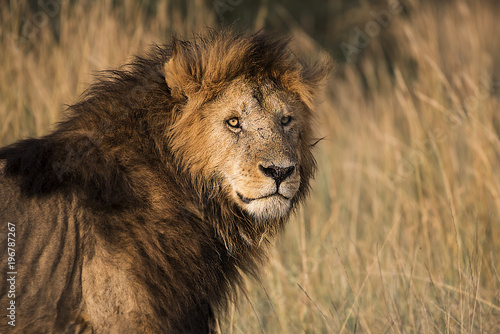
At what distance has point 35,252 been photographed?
8.16 feet

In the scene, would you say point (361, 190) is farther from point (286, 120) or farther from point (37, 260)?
point (37, 260)

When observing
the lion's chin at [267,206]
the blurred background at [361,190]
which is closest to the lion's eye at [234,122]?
the lion's chin at [267,206]

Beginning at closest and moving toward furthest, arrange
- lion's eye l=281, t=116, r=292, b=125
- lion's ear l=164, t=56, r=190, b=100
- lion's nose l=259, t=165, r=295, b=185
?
1. lion's nose l=259, t=165, r=295, b=185
2. lion's ear l=164, t=56, r=190, b=100
3. lion's eye l=281, t=116, r=292, b=125

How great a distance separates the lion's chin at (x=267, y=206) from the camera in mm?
2941

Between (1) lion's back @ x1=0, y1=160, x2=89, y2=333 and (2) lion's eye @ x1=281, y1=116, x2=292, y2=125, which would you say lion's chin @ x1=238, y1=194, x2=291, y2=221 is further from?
(1) lion's back @ x1=0, y1=160, x2=89, y2=333

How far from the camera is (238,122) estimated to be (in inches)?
121

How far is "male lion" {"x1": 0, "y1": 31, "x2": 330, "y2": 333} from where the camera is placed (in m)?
2.51

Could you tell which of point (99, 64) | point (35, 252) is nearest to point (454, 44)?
point (99, 64)

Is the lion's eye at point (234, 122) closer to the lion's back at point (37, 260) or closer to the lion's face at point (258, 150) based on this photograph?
the lion's face at point (258, 150)

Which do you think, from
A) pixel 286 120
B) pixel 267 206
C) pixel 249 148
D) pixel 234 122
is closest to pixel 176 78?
pixel 234 122

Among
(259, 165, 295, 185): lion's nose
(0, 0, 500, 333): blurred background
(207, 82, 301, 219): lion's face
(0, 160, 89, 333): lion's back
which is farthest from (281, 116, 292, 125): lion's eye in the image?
(0, 160, 89, 333): lion's back

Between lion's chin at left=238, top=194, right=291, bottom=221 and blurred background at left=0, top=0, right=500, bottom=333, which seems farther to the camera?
blurred background at left=0, top=0, right=500, bottom=333

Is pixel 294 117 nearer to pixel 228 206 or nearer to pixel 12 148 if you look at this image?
pixel 228 206

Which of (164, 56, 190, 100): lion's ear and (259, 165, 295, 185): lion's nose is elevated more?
(164, 56, 190, 100): lion's ear
